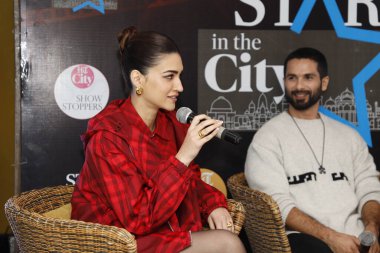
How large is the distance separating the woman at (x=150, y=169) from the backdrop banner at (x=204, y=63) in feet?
2.68

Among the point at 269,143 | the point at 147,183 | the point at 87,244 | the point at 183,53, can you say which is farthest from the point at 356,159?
the point at 87,244

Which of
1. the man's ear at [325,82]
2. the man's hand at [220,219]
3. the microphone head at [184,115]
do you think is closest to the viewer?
the microphone head at [184,115]

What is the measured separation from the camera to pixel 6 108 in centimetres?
408

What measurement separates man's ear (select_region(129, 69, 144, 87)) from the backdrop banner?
0.93 meters

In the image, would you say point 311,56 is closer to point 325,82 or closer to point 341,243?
point 325,82

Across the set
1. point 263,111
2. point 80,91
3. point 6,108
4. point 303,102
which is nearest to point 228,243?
point 303,102

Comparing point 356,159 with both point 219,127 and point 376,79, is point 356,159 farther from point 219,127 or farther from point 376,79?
point 219,127

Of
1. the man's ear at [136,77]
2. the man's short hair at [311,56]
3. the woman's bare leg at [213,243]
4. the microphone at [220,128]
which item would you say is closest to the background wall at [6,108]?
the man's ear at [136,77]

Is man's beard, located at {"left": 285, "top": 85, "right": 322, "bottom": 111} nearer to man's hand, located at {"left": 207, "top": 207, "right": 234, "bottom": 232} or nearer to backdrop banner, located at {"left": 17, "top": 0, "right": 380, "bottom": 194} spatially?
backdrop banner, located at {"left": 17, "top": 0, "right": 380, "bottom": 194}

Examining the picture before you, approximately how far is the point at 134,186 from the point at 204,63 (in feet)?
4.75

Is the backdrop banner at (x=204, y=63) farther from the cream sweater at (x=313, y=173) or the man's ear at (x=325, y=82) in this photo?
the cream sweater at (x=313, y=173)

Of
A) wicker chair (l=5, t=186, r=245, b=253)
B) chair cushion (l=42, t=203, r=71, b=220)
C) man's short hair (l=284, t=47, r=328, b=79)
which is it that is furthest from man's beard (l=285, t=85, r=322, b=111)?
wicker chair (l=5, t=186, r=245, b=253)

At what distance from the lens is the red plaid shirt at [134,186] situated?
211cm

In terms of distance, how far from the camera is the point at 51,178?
3.37 meters
